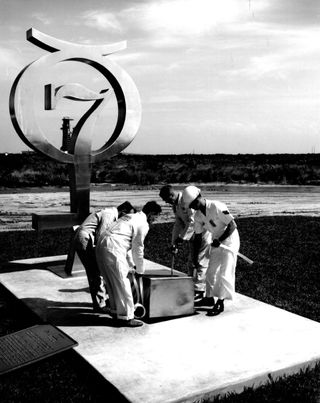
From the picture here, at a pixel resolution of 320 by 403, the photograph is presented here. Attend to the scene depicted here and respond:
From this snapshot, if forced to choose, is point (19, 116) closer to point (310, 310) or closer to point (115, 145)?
point (115, 145)

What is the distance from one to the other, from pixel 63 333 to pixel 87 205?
3.52m

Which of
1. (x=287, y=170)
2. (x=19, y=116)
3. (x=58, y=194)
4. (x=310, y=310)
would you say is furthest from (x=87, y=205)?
(x=287, y=170)

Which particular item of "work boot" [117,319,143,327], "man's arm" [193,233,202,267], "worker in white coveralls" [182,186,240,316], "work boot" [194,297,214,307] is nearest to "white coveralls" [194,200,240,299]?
"worker in white coveralls" [182,186,240,316]

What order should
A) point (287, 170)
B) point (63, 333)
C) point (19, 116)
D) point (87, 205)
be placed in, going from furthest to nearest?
point (287, 170)
point (87, 205)
point (19, 116)
point (63, 333)

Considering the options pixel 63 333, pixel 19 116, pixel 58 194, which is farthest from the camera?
pixel 58 194

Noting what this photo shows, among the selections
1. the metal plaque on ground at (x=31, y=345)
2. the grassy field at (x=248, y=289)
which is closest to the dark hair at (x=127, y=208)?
the metal plaque on ground at (x=31, y=345)

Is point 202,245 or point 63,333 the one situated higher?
A: point 202,245

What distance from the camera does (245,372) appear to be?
507cm

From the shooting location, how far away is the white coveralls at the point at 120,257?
20.4ft

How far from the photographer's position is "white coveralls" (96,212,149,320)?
6.23 metres

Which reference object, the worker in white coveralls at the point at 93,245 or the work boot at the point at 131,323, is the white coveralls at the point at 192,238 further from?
the work boot at the point at 131,323

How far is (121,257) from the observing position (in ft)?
20.6

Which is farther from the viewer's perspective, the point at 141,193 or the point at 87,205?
the point at 141,193

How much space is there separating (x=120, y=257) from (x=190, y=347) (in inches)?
54.3
